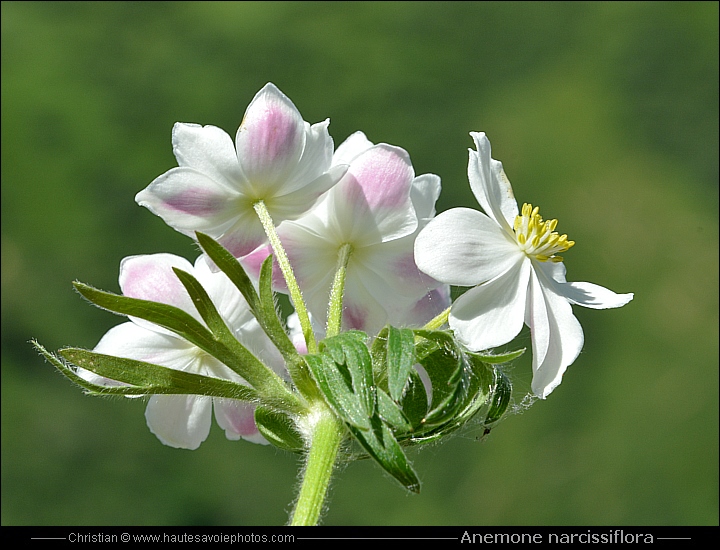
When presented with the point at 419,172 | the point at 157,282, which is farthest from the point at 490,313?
the point at 419,172

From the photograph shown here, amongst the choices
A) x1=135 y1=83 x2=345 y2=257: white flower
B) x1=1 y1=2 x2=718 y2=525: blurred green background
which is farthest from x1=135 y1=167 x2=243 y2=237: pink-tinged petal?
x1=1 y1=2 x2=718 y2=525: blurred green background

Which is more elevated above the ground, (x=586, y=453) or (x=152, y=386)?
(x=152, y=386)

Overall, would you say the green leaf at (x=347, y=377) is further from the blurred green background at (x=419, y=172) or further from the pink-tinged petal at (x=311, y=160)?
the blurred green background at (x=419, y=172)

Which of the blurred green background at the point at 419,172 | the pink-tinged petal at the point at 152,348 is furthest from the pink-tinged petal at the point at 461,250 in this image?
the blurred green background at the point at 419,172

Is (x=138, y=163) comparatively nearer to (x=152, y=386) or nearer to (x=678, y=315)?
(x=678, y=315)

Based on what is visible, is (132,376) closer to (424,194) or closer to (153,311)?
(153,311)
